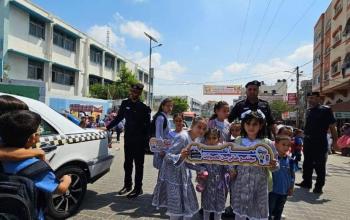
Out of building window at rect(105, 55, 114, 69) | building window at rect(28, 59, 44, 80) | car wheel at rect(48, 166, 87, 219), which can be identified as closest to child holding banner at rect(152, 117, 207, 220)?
car wheel at rect(48, 166, 87, 219)

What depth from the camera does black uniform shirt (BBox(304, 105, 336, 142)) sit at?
23.2 ft

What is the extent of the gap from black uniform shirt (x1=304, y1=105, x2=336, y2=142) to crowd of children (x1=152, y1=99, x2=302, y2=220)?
122 inches

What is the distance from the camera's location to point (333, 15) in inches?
1213

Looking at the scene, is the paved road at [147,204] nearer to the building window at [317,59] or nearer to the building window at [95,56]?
the building window at [317,59]

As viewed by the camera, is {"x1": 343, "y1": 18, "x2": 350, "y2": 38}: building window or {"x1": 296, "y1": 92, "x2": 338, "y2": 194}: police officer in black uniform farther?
{"x1": 343, "y1": 18, "x2": 350, "y2": 38}: building window

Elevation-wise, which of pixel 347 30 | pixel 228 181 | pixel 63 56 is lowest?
pixel 228 181

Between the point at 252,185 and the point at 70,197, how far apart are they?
2504 millimetres

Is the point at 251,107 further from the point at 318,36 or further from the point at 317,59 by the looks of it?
the point at 318,36

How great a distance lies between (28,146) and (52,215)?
2639 mm

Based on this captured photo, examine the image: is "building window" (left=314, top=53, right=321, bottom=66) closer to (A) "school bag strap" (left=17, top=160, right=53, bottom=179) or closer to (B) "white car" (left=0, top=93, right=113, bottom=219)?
(B) "white car" (left=0, top=93, right=113, bottom=219)

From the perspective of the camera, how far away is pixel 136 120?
20.1ft

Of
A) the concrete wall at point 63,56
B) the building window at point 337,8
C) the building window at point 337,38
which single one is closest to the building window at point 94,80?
the concrete wall at point 63,56

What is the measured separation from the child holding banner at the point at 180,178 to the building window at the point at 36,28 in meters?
27.7

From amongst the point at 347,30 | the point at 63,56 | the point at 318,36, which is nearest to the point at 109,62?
the point at 63,56
